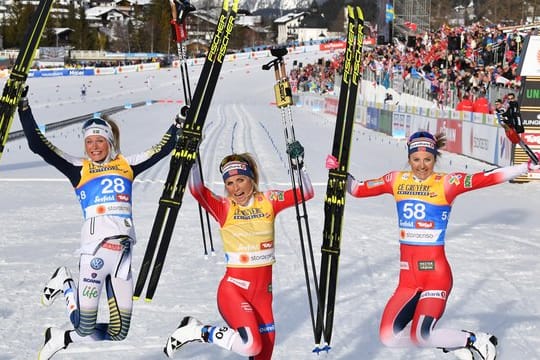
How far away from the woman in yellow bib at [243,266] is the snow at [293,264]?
54.7 inches

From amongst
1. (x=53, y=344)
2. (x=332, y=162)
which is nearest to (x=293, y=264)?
(x=332, y=162)

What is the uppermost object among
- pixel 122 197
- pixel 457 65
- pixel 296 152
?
pixel 457 65

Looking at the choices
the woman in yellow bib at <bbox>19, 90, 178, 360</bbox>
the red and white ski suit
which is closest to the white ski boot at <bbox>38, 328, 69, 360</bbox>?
the woman in yellow bib at <bbox>19, 90, 178, 360</bbox>

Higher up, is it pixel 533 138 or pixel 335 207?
pixel 335 207

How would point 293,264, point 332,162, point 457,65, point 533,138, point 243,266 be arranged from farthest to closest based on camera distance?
point 457,65 < point 533,138 < point 293,264 < point 332,162 < point 243,266

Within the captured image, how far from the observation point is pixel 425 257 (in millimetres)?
6137

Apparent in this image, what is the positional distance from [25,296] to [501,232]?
801cm

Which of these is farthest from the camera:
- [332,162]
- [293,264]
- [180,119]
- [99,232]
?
[293,264]

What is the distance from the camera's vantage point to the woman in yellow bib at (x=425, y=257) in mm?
6004

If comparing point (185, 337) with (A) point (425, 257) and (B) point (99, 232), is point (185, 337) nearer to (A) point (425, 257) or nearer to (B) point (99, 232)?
(B) point (99, 232)

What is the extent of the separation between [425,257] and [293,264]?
457 centimetres

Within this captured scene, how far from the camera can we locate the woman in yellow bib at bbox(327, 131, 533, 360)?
19.7 feet

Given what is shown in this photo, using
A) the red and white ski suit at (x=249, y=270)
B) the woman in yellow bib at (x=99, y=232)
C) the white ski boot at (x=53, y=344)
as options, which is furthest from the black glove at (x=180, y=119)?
the white ski boot at (x=53, y=344)

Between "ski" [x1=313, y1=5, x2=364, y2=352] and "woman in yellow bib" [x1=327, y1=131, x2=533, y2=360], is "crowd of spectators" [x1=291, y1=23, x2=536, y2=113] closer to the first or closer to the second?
"ski" [x1=313, y1=5, x2=364, y2=352]
